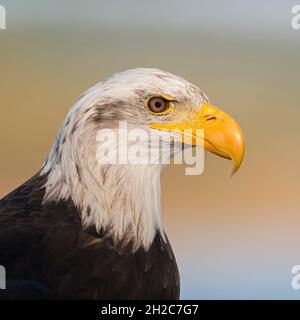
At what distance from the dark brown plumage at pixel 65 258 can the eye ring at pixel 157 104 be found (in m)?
0.35

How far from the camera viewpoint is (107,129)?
1.94 m

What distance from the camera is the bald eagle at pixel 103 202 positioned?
1.89 m

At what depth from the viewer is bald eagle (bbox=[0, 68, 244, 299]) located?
189cm

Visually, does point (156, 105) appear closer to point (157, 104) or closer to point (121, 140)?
point (157, 104)

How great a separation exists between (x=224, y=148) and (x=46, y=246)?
0.56 metres

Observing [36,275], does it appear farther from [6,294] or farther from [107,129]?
[107,129]

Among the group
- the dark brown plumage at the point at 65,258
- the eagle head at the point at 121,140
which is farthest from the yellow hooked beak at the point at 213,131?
the dark brown plumage at the point at 65,258

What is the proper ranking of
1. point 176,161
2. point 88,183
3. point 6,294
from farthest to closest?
point 176,161 → point 88,183 → point 6,294

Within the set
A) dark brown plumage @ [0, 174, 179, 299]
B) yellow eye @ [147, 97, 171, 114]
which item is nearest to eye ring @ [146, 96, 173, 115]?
yellow eye @ [147, 97, 171, 114]

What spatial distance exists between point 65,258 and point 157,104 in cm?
50

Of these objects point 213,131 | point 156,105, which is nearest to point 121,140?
point 156,105

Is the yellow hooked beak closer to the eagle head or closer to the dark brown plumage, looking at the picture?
the eagle head
